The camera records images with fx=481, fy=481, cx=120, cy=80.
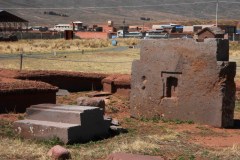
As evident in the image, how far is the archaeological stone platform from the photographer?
401 inches

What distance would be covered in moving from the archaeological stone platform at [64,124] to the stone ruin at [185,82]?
304 centimetres

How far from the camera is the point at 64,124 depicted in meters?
10.4

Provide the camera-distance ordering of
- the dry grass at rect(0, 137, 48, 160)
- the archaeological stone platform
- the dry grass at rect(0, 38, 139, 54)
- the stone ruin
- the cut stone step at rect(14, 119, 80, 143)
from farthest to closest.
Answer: the dry grass at rect(0, 38, 139, 54)
the stone ruin
the archaeological stone platform
the cut stone step at rect(14, 119, 80, 143)
the dry grass at rect(0, 137, 48, 160)

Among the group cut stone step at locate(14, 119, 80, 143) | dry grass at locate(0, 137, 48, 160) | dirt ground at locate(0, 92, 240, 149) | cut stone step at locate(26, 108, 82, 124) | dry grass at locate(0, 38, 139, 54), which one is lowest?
dirt ground at locate(0, 92, 240, 149)

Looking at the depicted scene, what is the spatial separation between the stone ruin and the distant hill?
5185 inches

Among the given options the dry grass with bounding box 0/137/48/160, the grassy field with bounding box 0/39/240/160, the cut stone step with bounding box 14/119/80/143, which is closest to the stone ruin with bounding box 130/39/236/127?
the grassy field with bounding box 0/39/240/160

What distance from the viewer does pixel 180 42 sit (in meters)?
13.6

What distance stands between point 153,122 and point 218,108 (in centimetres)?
196

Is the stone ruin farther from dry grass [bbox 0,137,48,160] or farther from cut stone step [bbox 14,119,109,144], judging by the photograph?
dry grass [bbox 0,137,48,160]

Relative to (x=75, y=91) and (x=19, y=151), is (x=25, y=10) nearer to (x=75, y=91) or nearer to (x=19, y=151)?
(x=75, y=91)

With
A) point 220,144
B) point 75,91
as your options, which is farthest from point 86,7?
point 220,144

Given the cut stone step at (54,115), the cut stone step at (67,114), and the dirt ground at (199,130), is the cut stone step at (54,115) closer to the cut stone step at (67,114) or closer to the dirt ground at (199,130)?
the cut stone step at (67,114)

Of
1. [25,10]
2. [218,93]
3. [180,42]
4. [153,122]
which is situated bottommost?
[153,122]

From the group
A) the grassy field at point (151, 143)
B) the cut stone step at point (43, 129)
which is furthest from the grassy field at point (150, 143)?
the cut stone step at point (43, 129)
